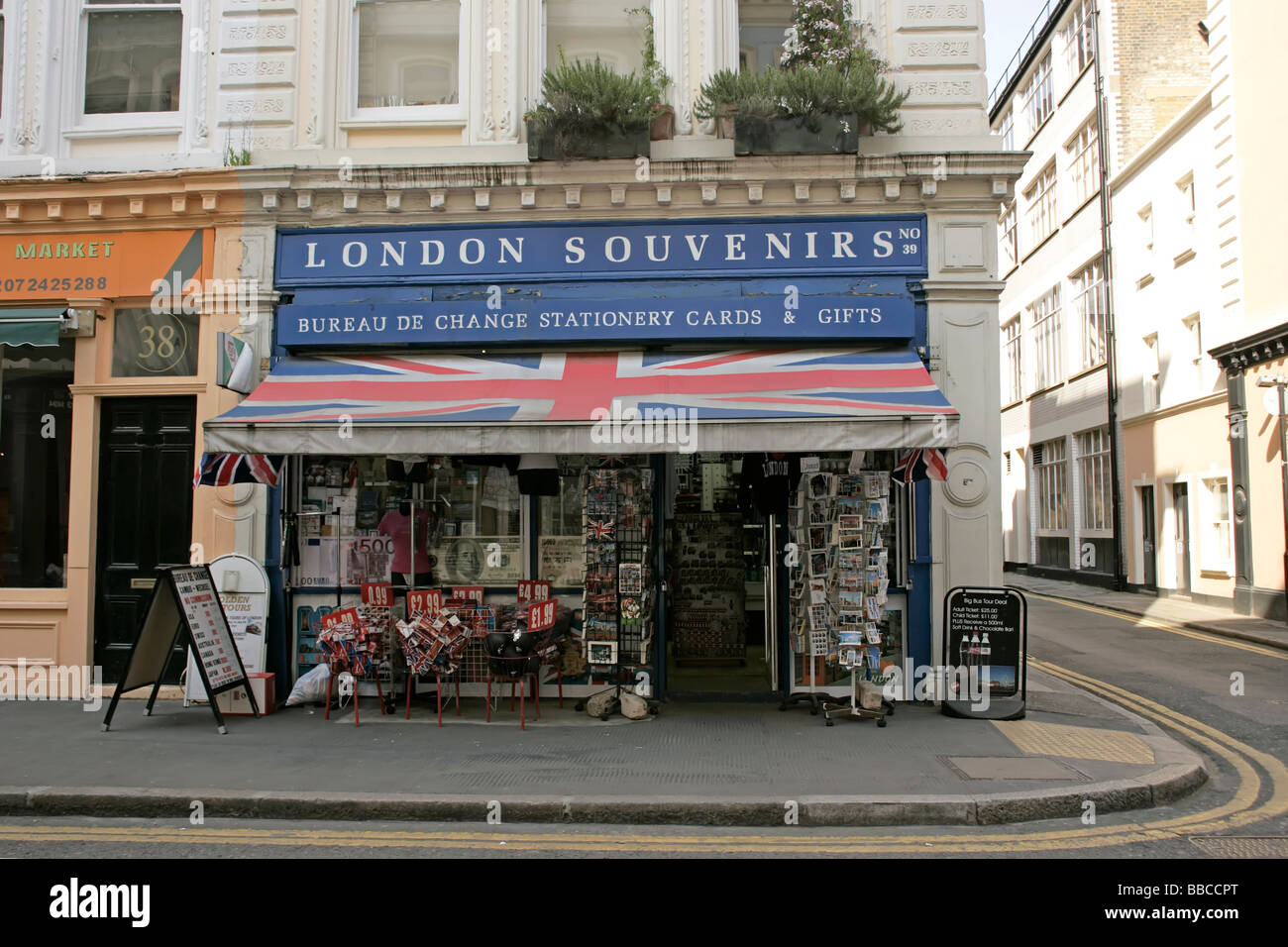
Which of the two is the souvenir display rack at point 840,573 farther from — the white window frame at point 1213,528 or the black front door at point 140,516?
the white window frame at point 1213,528

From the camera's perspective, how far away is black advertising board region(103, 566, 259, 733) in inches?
316

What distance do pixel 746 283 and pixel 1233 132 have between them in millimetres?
15217

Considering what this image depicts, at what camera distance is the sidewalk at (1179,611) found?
1531 cm

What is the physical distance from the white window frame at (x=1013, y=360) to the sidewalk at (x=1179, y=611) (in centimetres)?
929

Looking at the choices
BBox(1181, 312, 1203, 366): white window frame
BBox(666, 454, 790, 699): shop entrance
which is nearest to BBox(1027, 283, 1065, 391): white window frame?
BBox(1181, 312, 1203, 366): white window frame

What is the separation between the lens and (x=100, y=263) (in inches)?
388

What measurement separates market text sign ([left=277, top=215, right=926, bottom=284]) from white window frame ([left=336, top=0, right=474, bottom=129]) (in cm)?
128

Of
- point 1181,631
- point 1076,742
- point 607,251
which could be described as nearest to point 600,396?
point 607,251

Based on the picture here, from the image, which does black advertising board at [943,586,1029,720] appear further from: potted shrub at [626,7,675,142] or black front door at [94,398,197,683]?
black front door at [94,398,197,683]

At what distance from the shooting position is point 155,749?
7.37 metres

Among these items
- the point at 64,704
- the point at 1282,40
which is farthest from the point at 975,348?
the point at 1282,40

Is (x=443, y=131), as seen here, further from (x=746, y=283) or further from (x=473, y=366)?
(x=746, y=283)

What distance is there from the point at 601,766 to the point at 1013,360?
32959mm

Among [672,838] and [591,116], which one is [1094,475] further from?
[672,838]
